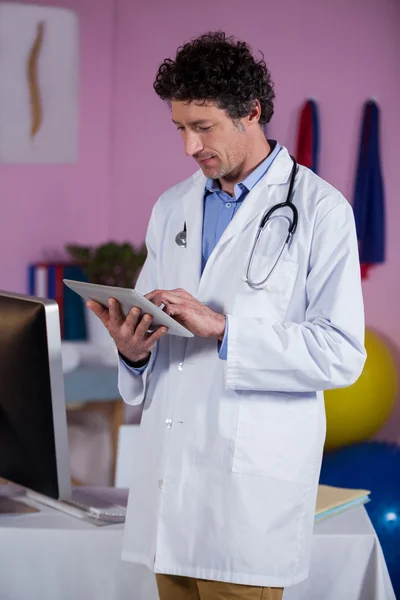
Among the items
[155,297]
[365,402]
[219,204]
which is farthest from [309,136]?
[155,297]

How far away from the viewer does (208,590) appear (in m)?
1.52

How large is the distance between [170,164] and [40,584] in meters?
2.88

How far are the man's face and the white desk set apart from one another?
28.6 inches

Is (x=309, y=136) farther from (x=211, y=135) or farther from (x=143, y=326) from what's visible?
(x=143, y=326)

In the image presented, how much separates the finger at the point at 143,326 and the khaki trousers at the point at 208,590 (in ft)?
1.47

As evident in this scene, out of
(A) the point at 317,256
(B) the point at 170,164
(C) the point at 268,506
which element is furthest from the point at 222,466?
(B) the point at 170,164

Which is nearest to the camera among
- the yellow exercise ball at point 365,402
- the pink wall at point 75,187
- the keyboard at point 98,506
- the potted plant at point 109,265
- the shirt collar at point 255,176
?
the shirt collar at point 255,176

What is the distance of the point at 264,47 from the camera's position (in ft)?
13.8

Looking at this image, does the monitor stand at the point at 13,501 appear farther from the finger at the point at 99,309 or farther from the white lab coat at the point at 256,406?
the finger at the point at 99,309

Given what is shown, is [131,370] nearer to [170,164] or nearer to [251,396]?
[251,396]

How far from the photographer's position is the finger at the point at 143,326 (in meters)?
1.44

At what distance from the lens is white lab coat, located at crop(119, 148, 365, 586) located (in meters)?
1.47

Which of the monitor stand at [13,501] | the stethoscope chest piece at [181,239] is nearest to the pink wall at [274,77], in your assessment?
the monitor stand at [13,501]

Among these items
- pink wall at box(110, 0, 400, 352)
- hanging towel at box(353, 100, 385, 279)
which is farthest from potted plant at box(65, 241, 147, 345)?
hanging towel at box(353, 100, 385, 279)
